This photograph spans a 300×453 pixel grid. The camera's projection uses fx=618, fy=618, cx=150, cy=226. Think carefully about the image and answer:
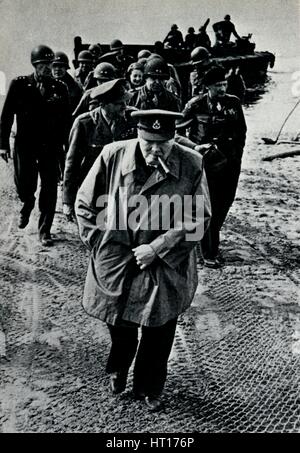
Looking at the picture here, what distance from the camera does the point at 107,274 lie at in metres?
2.97

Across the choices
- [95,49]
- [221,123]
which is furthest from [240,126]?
[95,49]

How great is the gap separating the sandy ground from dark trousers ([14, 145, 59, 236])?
27cm

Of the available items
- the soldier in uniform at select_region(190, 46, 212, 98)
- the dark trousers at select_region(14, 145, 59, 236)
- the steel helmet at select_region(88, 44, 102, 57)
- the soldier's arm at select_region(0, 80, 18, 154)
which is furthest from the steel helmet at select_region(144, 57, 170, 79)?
the soldier's arm at select_region(0, 80, 18, 154)

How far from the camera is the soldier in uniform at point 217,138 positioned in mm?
A: 4820

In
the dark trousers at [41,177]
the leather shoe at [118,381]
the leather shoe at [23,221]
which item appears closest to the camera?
the leather shoe at [118,381]

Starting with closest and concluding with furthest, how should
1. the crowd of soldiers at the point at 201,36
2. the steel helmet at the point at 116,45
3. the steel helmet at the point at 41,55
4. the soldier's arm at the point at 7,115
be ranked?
the steel helmet at the point at 41,55 → the soldier's arm at the point at 7,115 → the crowd of soldiers at the point at 201,36 → the steel helmet at the point at 116,45

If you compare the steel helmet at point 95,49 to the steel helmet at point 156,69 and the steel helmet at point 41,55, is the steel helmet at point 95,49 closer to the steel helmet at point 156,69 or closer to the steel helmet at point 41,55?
the steel helmet at point 156,69

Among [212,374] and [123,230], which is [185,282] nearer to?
[123,230]

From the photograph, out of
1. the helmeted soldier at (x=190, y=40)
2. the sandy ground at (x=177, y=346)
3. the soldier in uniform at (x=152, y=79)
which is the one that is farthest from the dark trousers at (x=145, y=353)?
the helmeted soldier at (x=190, y=40)

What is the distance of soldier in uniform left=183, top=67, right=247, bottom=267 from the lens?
15.8 feet

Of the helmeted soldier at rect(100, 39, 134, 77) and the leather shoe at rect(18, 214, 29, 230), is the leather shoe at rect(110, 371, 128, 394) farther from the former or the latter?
the helmeted soldier at rect(100, 39, 134, 77)

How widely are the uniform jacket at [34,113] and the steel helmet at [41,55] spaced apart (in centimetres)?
20

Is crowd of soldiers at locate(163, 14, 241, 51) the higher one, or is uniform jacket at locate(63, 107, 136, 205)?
crowd of soldiers at locate(163, 14, 241, 51)

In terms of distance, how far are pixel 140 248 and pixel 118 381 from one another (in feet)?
2.74
